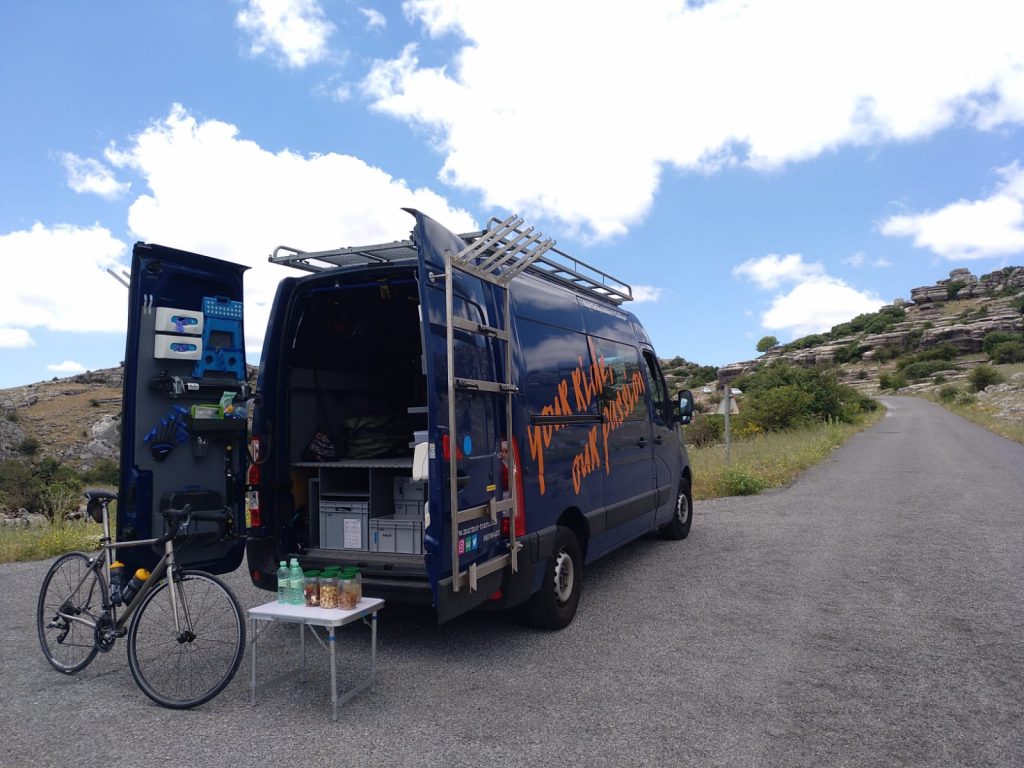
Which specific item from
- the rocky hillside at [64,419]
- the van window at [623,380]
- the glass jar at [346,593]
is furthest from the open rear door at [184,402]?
the rocky hillside at [64,419]

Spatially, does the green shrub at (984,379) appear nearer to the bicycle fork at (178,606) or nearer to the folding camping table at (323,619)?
the folding camping table at (323,619)

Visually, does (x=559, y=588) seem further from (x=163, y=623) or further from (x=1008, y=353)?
(x=1008, y=353)

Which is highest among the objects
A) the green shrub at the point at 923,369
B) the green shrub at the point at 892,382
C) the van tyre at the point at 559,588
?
the green shrub at the point at 923,369

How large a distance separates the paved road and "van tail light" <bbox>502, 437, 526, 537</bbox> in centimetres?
87

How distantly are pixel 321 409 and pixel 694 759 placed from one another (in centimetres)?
394

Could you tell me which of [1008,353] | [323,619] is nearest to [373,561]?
[323,619]

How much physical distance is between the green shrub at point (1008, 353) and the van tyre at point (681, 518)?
81.1 m

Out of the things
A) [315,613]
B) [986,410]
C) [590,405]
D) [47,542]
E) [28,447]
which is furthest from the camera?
[28,447]

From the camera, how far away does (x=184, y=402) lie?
5383mm

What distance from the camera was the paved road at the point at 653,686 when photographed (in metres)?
3.60

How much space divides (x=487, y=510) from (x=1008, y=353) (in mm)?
87929

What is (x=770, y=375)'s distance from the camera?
121 ft

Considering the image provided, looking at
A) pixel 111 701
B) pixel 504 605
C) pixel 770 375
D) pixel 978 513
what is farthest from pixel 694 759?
pixel 770 375

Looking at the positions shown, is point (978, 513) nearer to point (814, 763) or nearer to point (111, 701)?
point (814, 763)
